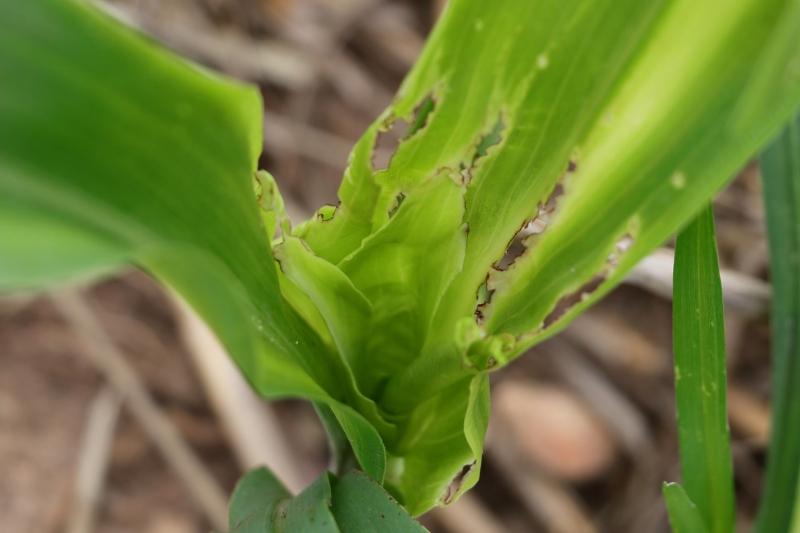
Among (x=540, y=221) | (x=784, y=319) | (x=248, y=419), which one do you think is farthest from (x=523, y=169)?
(x=248, y=419)

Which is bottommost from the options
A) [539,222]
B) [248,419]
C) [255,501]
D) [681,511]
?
[248,419]

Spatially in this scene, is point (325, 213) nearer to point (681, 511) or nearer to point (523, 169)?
point (523, 169)

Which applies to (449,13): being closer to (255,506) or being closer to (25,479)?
(255,506)

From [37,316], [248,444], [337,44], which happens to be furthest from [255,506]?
[337,44]

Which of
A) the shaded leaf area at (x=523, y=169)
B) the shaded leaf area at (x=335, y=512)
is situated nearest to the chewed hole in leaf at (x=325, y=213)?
the shaded leaf area at (x=523, y=169)

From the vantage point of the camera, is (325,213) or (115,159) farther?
(325,213)

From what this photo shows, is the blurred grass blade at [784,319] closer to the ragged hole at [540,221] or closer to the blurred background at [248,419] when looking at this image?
the ragged hole at [540,221]

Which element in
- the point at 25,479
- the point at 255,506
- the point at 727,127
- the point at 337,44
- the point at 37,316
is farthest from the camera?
the point at 337,44
